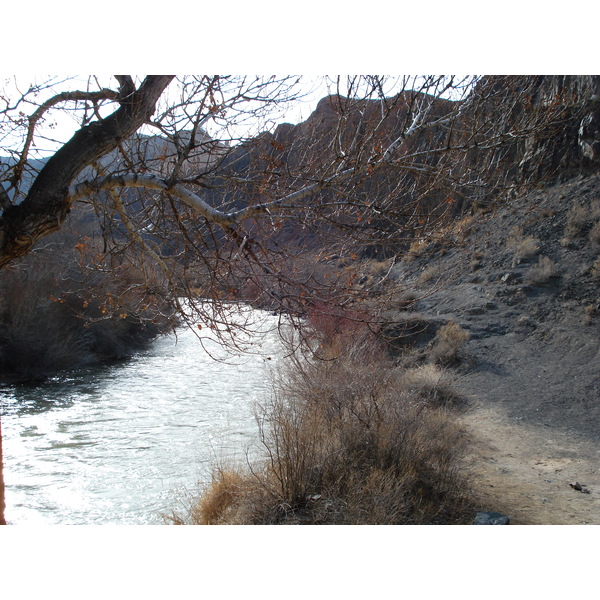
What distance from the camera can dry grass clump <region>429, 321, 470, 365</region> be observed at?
8.37m

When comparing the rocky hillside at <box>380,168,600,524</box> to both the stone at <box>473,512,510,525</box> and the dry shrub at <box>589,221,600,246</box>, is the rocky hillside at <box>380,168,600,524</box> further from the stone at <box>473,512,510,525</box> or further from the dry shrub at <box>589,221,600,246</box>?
the stone at <box>473,512,510,525</box>

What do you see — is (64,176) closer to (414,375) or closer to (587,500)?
(587,500)

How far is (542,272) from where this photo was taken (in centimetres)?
937

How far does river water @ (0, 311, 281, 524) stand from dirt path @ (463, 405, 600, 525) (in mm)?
2177

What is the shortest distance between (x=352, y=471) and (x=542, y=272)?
670 centimetres

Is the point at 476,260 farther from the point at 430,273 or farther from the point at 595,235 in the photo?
the point at 595,235

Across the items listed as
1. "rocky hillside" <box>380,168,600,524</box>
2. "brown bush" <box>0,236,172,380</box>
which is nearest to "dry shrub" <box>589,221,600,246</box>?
"rocky hillside" <box>380,168,600,524</box>

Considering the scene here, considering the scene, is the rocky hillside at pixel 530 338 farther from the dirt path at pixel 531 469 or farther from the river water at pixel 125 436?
the river water at pixel 125 436

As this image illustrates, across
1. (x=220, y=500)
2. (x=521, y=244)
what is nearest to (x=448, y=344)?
(x=521, y=244)

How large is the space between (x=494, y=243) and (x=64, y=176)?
9.58 meters

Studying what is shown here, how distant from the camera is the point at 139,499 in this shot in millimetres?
5055

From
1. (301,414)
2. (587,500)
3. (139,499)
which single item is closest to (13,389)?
(139,499)

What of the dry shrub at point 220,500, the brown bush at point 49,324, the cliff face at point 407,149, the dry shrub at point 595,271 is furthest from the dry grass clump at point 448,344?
the dry shrub at point 220,500

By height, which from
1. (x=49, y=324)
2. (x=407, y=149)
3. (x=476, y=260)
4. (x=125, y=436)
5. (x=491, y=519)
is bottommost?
(x=125, y=436)
